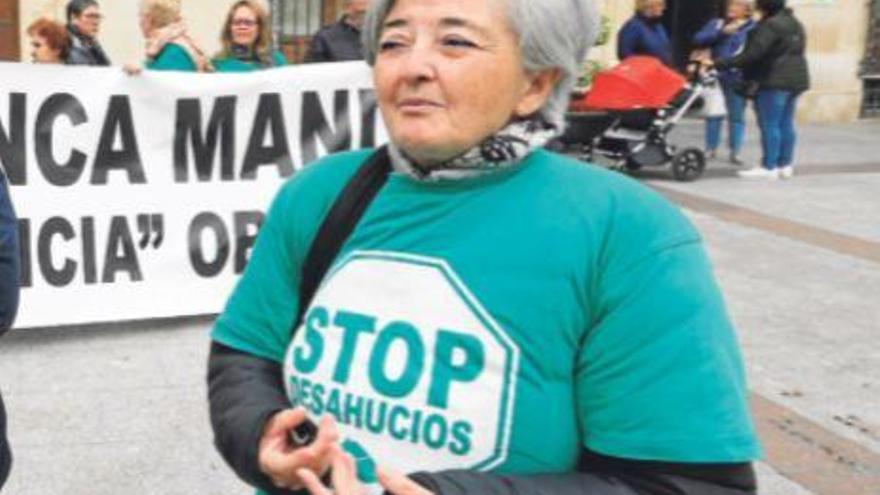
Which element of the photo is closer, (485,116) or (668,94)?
(485,116)

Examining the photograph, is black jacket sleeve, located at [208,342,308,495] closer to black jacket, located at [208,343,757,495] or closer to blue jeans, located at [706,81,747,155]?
black jacket, located at [208,343,757,495]

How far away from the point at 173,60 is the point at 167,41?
0.49 feet

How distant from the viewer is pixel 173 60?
20.9 feet

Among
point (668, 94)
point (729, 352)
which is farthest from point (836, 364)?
point (668, 94)

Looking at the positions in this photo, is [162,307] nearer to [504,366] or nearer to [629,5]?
[504,366]

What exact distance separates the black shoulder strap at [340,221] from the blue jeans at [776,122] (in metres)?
10.0

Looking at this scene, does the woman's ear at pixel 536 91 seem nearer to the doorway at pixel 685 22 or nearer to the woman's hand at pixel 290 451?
the woman's hand at pixel 290 451

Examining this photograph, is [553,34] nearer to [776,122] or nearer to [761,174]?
[776,122]

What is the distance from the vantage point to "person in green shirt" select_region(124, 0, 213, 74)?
638 cm

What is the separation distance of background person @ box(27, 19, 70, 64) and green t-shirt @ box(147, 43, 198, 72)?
2.08 ft

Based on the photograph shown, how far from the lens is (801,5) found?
16344mm

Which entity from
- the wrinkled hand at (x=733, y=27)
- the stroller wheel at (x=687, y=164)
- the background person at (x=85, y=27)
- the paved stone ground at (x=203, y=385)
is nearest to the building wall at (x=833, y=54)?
the wrinkled hand at (x=733, y=27)

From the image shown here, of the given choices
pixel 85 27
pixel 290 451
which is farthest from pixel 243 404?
pixel 85 27

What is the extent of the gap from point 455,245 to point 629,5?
48.0ft
